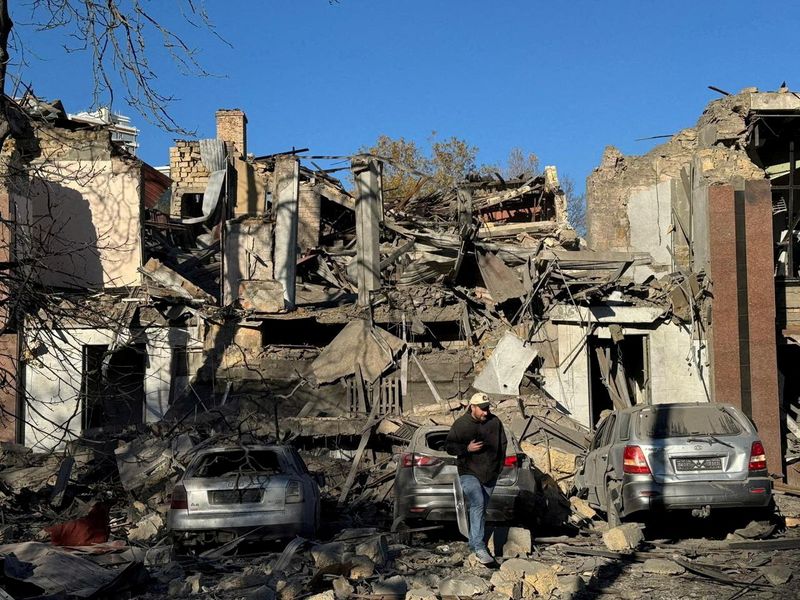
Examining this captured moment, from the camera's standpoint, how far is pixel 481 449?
9.46 meters

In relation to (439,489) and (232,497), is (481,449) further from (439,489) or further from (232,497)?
(232,497)

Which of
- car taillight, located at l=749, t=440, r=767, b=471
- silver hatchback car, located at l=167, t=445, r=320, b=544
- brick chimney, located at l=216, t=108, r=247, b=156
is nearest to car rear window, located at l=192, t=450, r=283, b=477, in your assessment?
silver hatchback car, located at l=167, t=445, r=320, b=544

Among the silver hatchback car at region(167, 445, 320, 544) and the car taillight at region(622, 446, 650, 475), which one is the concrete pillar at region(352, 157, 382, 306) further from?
the car taillight at region(622, 446, 650, 475)

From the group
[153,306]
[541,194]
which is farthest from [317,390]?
[541,194]

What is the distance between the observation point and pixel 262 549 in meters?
11.5

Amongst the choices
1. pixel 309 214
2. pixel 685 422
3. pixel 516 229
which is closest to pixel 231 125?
pixel 309 214

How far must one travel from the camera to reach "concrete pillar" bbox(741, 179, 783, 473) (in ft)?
62.2

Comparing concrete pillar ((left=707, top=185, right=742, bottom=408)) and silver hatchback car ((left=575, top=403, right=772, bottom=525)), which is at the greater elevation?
concrete pillar ((left=707, top=185, right=742, bottom=408))

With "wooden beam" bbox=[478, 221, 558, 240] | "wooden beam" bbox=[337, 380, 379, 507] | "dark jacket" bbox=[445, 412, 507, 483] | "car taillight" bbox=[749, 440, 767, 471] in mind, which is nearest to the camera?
"dark jacket" bbox=[445, 412, 507, 483]

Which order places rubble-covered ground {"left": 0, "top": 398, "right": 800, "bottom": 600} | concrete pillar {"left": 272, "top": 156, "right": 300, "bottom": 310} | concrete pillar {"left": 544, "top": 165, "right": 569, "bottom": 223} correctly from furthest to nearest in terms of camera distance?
concrete pillar {"left": 544, "top": 165, "right": 569, "bottom": 223}, concrete pillar {"left": 272, "top": 156, "right": 300, "bottom": 310}, rubble-covered ground {"left": 0, "top": 398, "right": 800, "bottom": 600}

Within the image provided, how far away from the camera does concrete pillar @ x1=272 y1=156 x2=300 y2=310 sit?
71.6 ft

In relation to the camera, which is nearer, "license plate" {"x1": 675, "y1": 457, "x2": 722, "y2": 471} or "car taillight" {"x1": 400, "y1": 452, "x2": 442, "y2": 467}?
"license plate" {"x1": 675, "y1": 457, "x2": 722, "y2": 471}

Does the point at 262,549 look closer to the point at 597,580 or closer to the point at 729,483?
the point at 597,580

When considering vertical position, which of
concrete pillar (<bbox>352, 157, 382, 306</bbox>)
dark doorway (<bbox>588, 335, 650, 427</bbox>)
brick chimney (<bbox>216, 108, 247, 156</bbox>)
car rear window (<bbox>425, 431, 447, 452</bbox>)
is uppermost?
brick chimney (<bbox>216, 108, 247, 156</bbox>)
